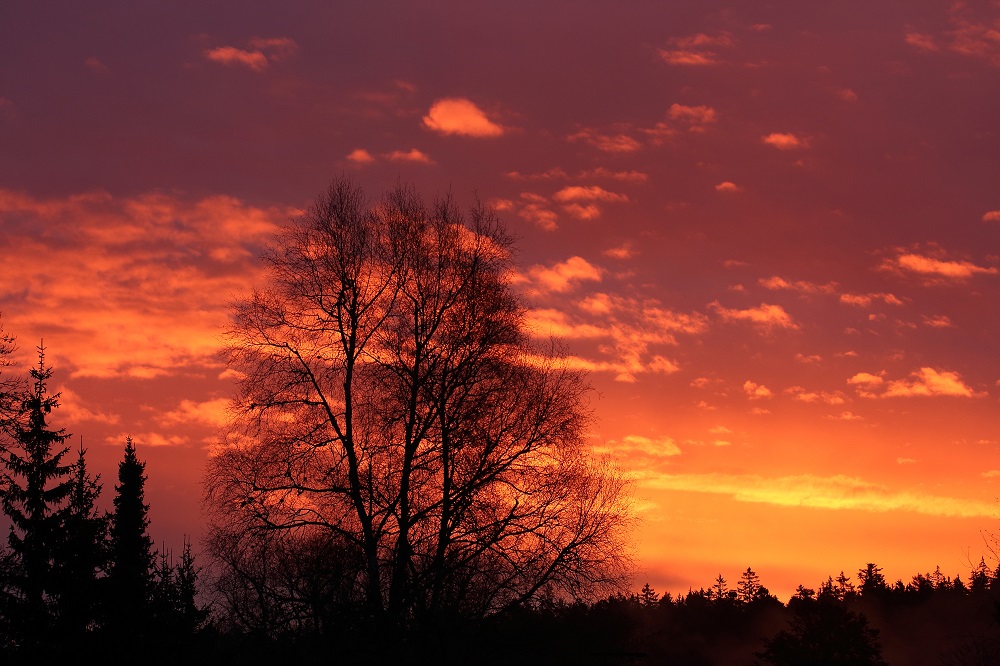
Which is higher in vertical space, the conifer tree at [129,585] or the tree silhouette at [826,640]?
the conifer tree at [129,585]

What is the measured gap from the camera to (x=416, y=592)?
19875 millimetres

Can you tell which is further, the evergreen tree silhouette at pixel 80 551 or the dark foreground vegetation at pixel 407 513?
the evergreen tree silhouette at pixel 80 551

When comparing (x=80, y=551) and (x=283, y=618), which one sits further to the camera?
(x=80, y=551)

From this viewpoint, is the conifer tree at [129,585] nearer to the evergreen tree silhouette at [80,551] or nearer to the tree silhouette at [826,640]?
the evergreen tree silhouette at [80,551]

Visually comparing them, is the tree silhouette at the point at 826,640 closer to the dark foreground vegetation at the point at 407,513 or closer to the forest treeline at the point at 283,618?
the forest treeline at the point at 283,618

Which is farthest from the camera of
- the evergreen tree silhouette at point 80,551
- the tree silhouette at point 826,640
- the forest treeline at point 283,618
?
the tree silhouette at point 826,640

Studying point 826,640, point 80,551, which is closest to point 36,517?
point 80,551

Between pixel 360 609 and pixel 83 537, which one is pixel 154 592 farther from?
pixel 83 537

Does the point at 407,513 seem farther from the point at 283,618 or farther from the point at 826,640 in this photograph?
the point at 826,640

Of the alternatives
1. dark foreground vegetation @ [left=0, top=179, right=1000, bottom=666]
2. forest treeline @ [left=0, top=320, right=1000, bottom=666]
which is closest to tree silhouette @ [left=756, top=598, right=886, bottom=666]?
forest treeline @ [left=0, top=320, right=1000, bottom=666]

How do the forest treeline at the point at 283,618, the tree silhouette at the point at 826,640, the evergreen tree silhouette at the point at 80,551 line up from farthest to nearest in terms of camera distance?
the tree silhouette at the point at 826,640 → the evergreen tree silhouette at the point at 80,551 → the forest treeline at the point at 283,618

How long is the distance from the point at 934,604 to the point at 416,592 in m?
61.0

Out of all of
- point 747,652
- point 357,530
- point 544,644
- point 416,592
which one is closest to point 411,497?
point 357,530

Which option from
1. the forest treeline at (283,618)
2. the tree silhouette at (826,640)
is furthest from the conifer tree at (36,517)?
the tree silhouette at (826,640)
